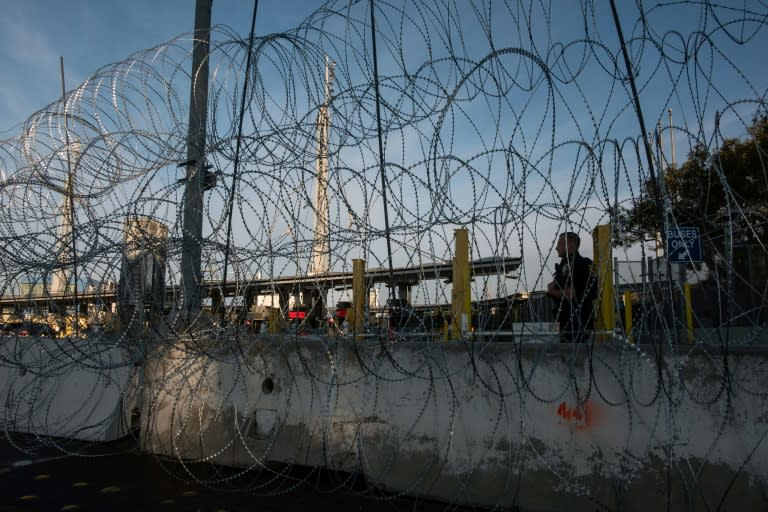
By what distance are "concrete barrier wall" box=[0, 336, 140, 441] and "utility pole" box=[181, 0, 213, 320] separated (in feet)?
3.00

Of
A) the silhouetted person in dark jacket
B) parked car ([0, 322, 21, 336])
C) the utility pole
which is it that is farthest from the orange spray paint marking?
parked car ([0, 322, 21, 336])

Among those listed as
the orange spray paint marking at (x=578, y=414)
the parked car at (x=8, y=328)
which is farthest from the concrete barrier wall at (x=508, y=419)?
the parked car at (x=8, y=328)

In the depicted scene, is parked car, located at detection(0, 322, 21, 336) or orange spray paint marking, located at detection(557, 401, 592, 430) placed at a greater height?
parked car, located at detection(0, 322, 21, 336)

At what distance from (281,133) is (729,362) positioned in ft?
10.2

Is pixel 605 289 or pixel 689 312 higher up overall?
pixel 605 289

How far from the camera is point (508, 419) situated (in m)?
3.57

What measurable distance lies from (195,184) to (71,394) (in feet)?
9.15

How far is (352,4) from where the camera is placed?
4.16m

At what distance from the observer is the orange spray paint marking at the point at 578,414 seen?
132 inches

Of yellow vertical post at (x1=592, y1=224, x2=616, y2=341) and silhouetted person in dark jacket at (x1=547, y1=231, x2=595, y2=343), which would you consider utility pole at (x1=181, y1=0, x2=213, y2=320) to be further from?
yellow vertical post at (x1=592, y1=224, x2=616, y2=341)

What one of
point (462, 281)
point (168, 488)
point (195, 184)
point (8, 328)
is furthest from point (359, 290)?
point (8, 328)

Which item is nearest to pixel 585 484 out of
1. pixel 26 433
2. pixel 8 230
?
pixel 8 230

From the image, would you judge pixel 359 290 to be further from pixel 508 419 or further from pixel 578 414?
pixel 578 414

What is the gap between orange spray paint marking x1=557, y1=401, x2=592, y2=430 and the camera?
11.0 ft
